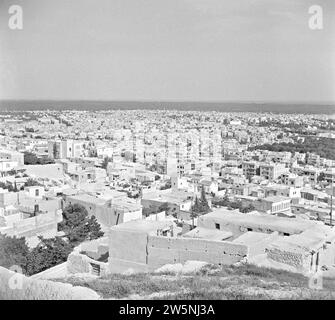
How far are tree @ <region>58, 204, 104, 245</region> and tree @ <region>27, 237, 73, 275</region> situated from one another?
15.7 inches

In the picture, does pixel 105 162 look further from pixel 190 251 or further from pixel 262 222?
pixel 190 251

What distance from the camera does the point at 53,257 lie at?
3.99 meters

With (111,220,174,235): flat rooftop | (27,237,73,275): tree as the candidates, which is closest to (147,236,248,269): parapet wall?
(111,220,174,235): flat rooftop

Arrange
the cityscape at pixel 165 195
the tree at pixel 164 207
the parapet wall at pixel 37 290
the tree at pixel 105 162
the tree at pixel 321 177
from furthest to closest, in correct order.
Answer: the tree at pixel 105 162 → the tree at pixel 321 177 → the tree at pixel 164 207 → the cityscape at pixel 165 195 → the parapet wall at pixel 37 290

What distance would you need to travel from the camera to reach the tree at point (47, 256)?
3807mm

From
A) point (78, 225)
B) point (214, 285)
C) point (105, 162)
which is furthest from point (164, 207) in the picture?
point (105, 162)

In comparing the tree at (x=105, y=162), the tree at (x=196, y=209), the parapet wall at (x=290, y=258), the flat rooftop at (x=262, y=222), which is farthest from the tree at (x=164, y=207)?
the tree at (x=105, y=162)

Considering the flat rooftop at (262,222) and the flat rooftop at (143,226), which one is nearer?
the flat rooftop at (143,226)

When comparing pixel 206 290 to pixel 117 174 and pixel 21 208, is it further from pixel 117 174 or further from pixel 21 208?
pixel 117 174

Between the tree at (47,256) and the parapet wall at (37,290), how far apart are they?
1283 mm

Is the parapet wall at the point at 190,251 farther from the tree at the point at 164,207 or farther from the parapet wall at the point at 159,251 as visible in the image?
the tree at the point at 164,207
